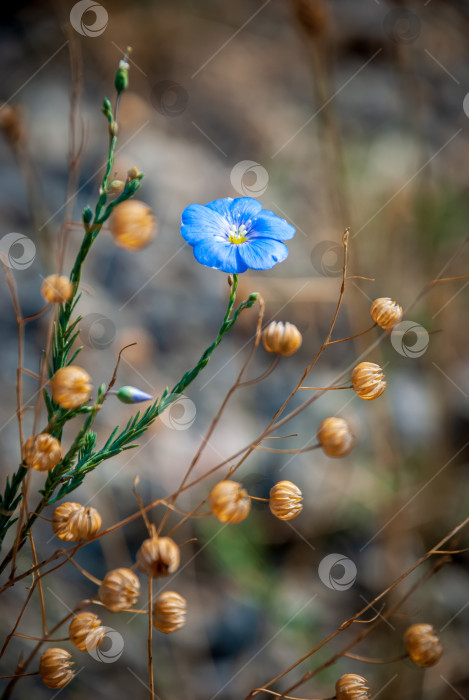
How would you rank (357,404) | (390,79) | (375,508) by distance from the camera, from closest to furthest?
1. (375,508)
2. (357,404)
3. (390,79)

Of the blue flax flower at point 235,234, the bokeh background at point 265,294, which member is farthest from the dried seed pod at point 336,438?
the bokeh background at point 265,294

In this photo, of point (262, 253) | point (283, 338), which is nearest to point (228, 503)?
point (283, 338)

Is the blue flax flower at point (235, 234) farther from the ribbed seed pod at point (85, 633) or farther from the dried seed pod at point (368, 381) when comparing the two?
the ribbed seed pod at point (85, 633)

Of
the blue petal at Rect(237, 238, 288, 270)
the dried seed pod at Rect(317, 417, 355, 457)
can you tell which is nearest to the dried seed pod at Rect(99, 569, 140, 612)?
the dried seed pod at Rect(317, 417, 355, 457)

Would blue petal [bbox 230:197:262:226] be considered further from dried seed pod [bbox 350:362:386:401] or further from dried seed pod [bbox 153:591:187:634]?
dried seed pod [bbox 153:591:187:634]

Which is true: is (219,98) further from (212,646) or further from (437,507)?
(212,646)

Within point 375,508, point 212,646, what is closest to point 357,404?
point 375,508

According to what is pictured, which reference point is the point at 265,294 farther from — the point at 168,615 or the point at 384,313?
the point at 168,615
